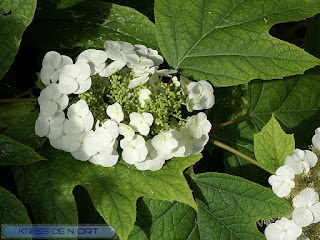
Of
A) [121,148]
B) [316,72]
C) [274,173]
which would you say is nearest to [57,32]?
[121,148]

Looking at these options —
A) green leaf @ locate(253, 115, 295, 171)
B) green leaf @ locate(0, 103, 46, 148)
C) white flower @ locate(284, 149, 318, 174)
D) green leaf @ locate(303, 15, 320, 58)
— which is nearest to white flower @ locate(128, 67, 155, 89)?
green leaf @ locate(0, 103, 46, 148)

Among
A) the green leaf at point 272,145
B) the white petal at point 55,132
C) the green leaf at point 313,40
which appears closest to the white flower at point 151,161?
the white petal at point 55,132

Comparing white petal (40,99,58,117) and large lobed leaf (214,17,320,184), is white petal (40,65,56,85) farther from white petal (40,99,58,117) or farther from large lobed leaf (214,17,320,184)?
large lobed leaf (214,17,320,184)

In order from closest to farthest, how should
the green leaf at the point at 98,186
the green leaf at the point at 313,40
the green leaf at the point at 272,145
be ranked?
the green leaf at the point at 98,186 < the green leaf at the point at 272,145 < the green leaf at the point at 313,40

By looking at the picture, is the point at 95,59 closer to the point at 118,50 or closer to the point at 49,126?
the point at 118,50

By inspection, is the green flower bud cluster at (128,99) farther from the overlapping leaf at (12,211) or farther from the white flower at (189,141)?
the overlapping leaf at (12,211)

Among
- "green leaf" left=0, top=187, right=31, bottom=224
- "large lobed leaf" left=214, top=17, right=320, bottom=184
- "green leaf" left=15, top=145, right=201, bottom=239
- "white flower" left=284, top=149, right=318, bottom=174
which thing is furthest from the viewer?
"large lobed leaf" left=214, top=17, right=320, bottom=184

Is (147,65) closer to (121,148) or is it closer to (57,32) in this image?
(121,148)
